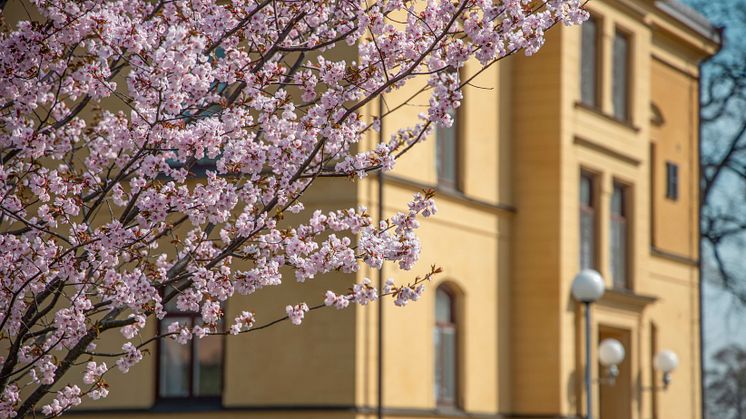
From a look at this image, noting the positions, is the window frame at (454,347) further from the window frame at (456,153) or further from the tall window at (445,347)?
the window frame at (456,153)

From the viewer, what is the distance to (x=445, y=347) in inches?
928

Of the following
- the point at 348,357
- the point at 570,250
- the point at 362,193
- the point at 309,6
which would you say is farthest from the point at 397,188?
the point at 309,6

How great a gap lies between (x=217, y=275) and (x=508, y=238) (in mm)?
15240

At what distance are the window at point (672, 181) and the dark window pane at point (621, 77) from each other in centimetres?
426

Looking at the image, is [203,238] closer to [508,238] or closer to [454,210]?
[454,210]

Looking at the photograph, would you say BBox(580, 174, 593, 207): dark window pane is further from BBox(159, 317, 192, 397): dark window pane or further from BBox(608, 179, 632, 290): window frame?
BBox(159, 317, 192, 397): dark window pane

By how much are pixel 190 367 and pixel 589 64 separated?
8847 millimetres

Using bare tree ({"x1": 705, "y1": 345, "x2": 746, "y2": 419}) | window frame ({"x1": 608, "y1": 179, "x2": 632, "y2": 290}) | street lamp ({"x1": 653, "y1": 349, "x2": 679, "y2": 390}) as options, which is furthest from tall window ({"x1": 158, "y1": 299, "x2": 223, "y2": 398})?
bare tree ({"x1": 705, "y1": 345, "x2": 746, "y2": 419})

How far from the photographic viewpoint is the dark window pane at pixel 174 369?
2208cm

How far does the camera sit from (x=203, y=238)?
10.1 metres

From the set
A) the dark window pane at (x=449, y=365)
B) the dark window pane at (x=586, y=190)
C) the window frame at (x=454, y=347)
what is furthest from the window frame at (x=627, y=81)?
the dark window pane at (x=449, y=365)

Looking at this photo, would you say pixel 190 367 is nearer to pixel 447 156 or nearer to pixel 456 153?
pixel 447 156

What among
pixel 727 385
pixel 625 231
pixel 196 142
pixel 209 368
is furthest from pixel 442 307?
pixel 727 385

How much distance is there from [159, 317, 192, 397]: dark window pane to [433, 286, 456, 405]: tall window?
3.59 metres
